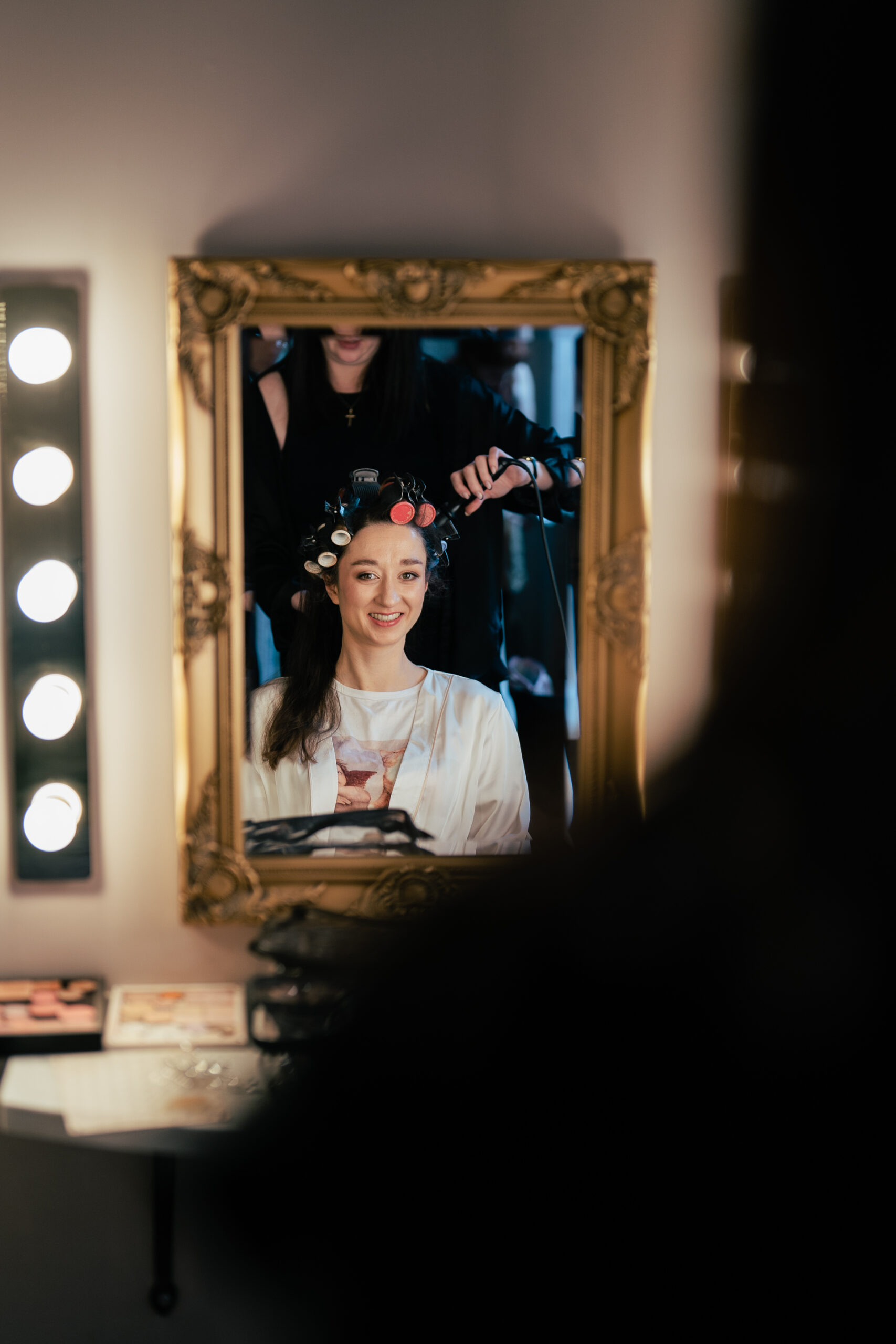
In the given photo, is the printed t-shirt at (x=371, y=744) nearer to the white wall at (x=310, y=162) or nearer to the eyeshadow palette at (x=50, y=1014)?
the white wall at (x=310, y=162)

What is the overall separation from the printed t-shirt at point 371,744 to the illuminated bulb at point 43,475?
1.29 feet

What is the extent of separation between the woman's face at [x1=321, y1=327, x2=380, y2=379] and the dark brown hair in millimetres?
151

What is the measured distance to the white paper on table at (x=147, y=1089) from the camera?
88 centimetres

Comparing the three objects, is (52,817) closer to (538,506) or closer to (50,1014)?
(50,1014)

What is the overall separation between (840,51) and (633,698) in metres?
1.00

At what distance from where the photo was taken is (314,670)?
1.03m

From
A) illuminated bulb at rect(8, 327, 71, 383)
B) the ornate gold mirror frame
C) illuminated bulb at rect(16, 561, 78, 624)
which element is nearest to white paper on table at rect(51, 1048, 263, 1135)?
the ornate gold mirror frame

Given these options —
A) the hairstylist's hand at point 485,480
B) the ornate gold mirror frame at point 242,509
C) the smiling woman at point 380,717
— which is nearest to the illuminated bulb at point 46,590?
the ornate gold mirror frame at point 242,509

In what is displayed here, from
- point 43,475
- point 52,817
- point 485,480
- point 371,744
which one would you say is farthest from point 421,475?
point 52,817

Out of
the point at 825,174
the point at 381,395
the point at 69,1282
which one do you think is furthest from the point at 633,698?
the point at 825,174

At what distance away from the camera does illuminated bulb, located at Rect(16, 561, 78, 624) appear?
3.40 ft

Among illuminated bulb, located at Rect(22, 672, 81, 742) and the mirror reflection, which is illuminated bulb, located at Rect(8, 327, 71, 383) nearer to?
the mirror reflection

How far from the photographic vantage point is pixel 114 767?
1.08 meters

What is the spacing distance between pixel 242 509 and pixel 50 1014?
59 cm
